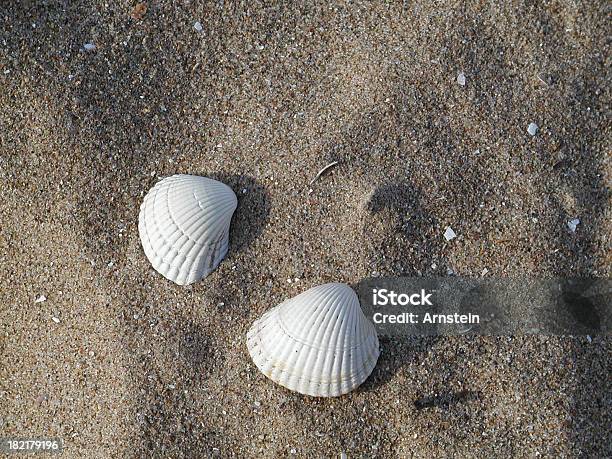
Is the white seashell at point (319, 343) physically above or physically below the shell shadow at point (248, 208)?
below

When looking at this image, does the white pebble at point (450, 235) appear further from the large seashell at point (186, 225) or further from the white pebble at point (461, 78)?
the large seashell at point (186, 225)

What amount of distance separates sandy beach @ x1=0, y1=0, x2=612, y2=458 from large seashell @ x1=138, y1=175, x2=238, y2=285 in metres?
0.08

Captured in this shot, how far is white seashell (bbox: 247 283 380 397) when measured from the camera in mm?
2430

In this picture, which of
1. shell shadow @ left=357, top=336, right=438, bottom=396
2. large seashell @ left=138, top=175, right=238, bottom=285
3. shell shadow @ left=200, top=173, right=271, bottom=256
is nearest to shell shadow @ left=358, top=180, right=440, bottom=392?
shell shadow @ left=357, top=336, right=438, bottom=396

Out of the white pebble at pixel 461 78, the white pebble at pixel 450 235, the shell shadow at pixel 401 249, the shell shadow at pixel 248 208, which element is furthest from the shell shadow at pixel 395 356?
the white pebble at pixel 461 78

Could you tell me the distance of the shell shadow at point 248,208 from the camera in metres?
2.66

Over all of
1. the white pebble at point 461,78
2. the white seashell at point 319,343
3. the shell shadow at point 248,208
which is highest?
the white pebble at point 461,78

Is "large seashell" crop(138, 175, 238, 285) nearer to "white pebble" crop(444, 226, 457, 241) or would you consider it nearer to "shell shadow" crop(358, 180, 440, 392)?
"shell shadow" crop(358, 180, 440, 392)

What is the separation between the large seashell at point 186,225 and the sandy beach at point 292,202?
0.08m

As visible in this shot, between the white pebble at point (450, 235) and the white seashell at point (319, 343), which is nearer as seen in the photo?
the white seashell at point (319, 343)

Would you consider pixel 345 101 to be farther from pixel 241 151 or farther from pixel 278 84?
pixel 241 151

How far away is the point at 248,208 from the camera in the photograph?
8.75 feet

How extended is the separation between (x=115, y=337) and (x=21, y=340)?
48 cm

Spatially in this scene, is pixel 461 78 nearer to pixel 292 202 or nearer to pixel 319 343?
pixel 292 202
